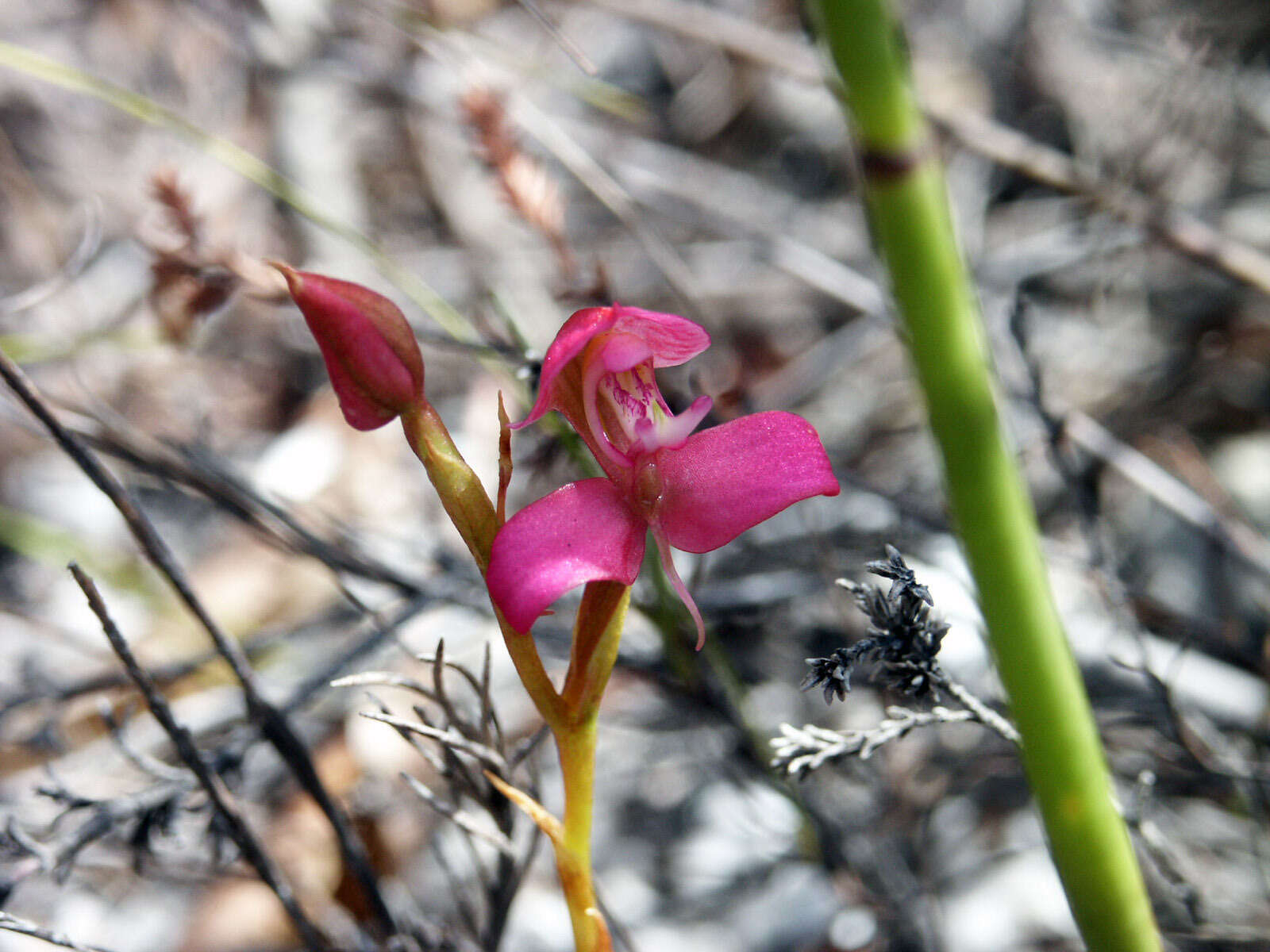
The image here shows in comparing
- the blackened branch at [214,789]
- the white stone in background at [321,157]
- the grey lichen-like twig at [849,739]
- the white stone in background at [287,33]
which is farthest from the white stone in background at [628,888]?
the white stone in background at [287,33]

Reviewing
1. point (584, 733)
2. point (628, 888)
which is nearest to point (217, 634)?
point (584, 733)

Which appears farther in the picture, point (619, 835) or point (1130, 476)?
point (619, 835)

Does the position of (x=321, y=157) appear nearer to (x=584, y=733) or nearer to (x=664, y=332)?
(x=664, y=332)

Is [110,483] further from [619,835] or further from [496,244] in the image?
[496,244]

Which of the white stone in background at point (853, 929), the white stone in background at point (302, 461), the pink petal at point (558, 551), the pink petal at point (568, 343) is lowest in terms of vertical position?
the white stone in background at point (853, 929)

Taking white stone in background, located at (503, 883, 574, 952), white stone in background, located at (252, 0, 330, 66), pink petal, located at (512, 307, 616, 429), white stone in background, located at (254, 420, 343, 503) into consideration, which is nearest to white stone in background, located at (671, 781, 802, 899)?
white stone in background, located at (503, 883, 574, 952)

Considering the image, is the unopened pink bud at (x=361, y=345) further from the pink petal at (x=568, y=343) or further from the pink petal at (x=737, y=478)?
the pink petal at (x=737, y=478)

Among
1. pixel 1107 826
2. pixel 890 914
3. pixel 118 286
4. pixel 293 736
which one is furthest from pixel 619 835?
pixel 118 286
